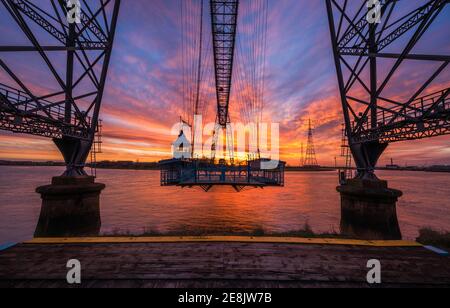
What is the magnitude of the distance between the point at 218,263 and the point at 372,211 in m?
11.5

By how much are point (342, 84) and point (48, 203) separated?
68.1 feet

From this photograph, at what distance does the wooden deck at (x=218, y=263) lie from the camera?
4176 mm

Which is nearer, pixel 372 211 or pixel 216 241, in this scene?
pixel 216 241

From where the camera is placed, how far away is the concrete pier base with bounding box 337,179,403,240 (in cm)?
1194

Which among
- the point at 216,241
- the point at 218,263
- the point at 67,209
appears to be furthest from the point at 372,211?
the point at 67,209

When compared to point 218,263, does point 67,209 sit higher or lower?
lower

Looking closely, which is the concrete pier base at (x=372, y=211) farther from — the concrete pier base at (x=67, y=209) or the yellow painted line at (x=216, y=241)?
the concrete pier base at (x=67, y=209)

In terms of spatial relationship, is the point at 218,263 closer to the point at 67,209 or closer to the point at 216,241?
the point at 216,241

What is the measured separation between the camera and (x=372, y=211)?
40.2 feet

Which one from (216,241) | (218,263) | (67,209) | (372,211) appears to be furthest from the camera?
(372,211)

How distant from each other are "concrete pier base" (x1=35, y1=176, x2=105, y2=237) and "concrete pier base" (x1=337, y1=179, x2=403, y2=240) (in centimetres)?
1580

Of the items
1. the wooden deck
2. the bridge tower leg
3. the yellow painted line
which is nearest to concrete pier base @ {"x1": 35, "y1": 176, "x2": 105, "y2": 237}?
the yellow painted line

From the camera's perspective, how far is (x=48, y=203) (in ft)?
38.8

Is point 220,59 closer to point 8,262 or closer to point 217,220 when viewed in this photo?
point 217,220
